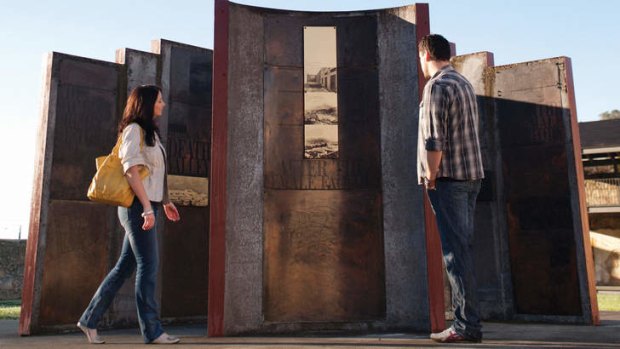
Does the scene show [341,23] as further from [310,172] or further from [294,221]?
[294,221]

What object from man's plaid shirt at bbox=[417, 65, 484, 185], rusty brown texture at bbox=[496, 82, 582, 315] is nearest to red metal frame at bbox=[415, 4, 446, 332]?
man's plaid shirt at bbox=[417, 65, 484, 185]

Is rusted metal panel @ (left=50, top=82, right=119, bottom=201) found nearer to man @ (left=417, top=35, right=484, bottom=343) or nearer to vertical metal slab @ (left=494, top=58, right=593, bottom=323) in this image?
man @ (left=417, top=35, right=484, bottom=343)

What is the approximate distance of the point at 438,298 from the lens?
3.76 meters

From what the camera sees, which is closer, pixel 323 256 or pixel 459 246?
pixel 459 246

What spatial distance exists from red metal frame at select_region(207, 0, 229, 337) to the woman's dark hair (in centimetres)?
52

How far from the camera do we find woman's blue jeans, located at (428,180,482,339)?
9.86ft

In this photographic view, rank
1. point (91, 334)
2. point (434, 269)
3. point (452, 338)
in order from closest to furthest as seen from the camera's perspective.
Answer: point (452, 338)
point (91, 334)
point (434, 269)

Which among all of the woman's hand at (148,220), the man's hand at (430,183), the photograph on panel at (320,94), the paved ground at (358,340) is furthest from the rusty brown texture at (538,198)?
the woman's hand at (148,220)

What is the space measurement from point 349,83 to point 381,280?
1.59m

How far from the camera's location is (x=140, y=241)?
10.6 ft

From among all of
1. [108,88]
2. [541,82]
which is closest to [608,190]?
[541,82]

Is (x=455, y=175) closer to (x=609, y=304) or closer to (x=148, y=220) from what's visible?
(x=148, y=220)

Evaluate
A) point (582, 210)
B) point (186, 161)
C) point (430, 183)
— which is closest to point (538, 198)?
point (582, 210)

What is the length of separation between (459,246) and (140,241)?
1.92 m
